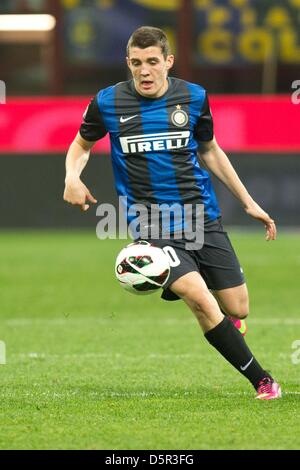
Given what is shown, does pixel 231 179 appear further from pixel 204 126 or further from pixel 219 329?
pixel 219 329

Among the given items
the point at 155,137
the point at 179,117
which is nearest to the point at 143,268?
the point at 155,137

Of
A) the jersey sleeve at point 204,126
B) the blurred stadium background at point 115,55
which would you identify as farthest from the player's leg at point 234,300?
the blurred stadium background at point 115,55

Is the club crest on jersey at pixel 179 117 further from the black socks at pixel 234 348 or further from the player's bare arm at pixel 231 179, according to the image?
the black socks at pixel 234 348

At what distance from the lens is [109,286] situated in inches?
541

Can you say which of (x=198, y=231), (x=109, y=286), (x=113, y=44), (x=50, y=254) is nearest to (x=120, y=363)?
(x=198, y=231)

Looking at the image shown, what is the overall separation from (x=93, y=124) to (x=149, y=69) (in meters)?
0.54

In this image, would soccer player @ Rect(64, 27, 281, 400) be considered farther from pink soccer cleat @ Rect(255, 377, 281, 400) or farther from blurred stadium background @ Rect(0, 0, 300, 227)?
blurred stadium background @ Rect(0, 0, 300, 227)

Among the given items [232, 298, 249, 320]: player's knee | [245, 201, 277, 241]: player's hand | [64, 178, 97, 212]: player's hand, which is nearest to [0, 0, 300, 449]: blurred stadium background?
[232, 298, 249, 320]: player's knee

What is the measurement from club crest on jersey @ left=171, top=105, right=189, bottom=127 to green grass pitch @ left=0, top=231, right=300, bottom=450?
1.61 m

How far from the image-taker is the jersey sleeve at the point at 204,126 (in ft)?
22.7

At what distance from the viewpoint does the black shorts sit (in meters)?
6.73

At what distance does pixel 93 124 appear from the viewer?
6941 mm

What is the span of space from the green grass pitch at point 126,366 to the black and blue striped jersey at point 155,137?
1.20 metres

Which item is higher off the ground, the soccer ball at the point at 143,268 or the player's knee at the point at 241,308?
the soccer ball at the point at 143,268
